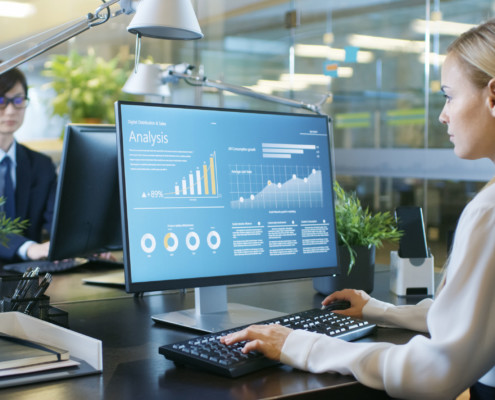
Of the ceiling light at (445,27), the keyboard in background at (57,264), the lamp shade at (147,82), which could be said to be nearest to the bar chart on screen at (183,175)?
the keyboard in background at (57,264)

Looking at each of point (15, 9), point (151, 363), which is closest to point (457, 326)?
point (151, 363)

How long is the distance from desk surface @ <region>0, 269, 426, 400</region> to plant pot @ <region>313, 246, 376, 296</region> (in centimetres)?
5

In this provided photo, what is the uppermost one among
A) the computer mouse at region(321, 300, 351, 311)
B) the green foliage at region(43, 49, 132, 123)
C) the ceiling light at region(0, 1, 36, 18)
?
the ceiling light at region(0, 1, 36, 18)

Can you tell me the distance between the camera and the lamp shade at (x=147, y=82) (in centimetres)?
269

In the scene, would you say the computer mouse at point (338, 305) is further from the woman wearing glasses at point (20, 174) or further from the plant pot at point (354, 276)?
the woman wearing glasses at point (20, 174)

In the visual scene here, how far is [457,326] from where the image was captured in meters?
1.03

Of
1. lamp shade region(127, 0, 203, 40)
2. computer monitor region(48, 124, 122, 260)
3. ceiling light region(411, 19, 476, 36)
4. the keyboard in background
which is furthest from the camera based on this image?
ceiling light region(411, 19, 476, 36)

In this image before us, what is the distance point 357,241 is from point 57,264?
3.45 feet

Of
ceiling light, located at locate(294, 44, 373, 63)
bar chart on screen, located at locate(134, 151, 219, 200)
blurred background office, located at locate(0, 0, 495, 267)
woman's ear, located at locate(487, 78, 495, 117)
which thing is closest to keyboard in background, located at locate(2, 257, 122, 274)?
bar chart on screen, located at locate(134, 151, 219, 200)

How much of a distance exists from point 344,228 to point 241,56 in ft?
13.0

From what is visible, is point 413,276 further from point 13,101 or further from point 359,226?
point 13,101

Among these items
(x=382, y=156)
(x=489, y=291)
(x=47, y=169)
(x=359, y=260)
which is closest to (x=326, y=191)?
(x=359, y=260)

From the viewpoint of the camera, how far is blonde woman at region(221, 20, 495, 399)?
103 cm

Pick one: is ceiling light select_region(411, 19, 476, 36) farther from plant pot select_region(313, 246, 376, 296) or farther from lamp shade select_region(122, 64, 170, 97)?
plant pot select_region(313, 246, 376, 296)
